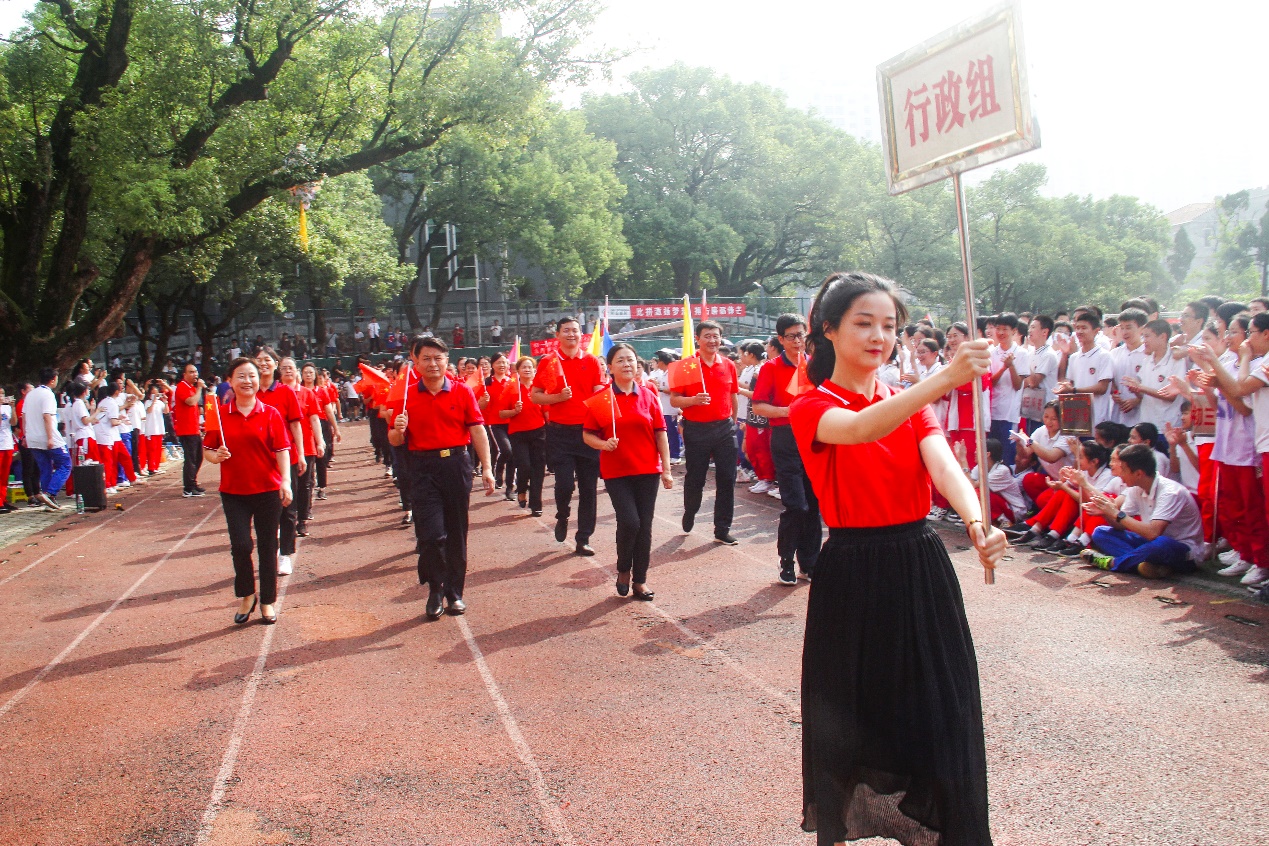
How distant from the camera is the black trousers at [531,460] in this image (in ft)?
39.1

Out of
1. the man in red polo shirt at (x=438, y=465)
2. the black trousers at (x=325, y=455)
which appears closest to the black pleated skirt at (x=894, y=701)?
the man in red polo shirt at (x=438, y=465)

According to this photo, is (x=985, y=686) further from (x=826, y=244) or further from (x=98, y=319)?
(x=826, y=244)

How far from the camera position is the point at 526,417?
1175cm

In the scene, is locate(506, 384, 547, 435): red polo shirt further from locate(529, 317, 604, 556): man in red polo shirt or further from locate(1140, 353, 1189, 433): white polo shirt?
locate(1140, 353, 1189, 433): white polo shirt

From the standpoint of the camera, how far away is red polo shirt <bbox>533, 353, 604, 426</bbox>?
9836mm

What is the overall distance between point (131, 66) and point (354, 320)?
20898mm

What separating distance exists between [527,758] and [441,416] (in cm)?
325

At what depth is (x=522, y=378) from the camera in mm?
11844

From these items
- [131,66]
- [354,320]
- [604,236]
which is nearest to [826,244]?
[604,236]

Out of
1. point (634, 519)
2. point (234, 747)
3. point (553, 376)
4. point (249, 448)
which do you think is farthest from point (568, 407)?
point (234, 747)

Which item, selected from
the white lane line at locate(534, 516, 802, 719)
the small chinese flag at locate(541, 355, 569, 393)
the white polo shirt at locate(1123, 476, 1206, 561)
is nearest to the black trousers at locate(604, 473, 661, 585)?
the white lane line at locate(534, 516, 802, 719)

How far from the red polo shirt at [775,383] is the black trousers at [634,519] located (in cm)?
123

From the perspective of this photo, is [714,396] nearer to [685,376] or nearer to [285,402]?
[685,376]

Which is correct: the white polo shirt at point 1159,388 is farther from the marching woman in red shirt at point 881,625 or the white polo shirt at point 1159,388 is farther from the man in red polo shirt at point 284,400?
the man in red polo shirt at point 284,400
